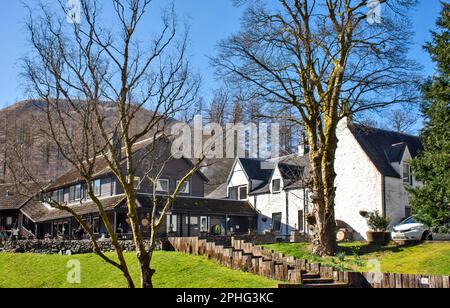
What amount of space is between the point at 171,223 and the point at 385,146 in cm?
1694

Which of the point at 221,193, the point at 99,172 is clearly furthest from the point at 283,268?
the point at 221,193

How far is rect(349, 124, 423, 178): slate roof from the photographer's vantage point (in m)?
37.3

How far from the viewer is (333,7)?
1016 inches

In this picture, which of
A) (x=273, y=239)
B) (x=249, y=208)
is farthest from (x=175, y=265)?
(x=249, y=208)

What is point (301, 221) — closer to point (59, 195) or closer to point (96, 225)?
point (96, 225)

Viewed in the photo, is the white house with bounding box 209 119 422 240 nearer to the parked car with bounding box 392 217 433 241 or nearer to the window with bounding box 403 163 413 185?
the window with bounding box 403 163 413 185

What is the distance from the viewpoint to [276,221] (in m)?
45.4

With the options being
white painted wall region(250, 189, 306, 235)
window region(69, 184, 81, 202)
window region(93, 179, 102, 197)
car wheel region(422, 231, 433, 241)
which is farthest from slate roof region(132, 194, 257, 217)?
car wheel region(422, 231, 433, 241)

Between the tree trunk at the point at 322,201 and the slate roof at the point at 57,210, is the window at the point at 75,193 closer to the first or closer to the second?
the slate roof at the point at 57,210

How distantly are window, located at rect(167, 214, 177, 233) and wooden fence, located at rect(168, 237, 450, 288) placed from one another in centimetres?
1571

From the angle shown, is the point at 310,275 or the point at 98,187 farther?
the point at 98,187

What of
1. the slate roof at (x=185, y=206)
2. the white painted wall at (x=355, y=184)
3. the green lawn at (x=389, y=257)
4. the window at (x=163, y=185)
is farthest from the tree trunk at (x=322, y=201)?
the window at (x=163, y=185)
